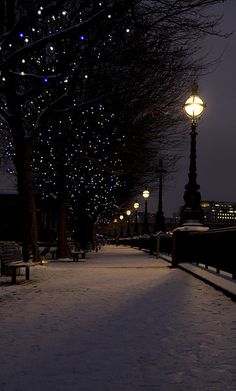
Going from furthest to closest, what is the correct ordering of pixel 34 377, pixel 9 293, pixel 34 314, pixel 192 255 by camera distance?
pixel 192 255 → pixel 9 293 → pixel 34 314 → pixel 34 377

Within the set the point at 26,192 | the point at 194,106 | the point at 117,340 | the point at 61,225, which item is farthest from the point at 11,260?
the point at 61,225

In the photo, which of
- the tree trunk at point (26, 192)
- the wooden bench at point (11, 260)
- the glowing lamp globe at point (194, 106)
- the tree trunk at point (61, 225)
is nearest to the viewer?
the wooden bench at point (11, 260)

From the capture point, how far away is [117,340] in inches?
266

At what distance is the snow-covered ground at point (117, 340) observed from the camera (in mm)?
4926

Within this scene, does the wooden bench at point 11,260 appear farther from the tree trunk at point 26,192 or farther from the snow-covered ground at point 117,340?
the tree trunk at point 26,192

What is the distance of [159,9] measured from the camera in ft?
45.8

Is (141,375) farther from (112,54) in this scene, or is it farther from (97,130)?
(97,130)

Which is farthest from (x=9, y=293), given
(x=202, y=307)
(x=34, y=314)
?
(x=202, y=307)

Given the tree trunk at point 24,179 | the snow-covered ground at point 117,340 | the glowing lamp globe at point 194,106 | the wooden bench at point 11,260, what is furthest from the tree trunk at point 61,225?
the snow-covered ground at point 117,340

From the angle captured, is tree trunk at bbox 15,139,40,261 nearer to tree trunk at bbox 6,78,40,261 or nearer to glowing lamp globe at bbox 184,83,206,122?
tree trunk at bbox 6,78,40,261

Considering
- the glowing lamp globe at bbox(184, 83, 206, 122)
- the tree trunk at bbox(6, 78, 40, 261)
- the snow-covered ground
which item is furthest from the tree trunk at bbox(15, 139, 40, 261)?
the snow-covered ground

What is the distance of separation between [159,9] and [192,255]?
9.43 meters

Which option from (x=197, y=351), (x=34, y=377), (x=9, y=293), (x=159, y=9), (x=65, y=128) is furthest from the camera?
(x=65, y=128)

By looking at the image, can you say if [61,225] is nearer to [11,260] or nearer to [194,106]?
[194,106]
